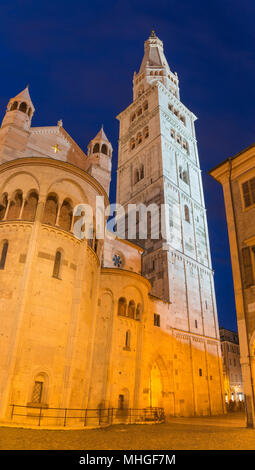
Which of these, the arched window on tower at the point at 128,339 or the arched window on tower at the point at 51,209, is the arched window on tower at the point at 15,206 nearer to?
the arched window on tower at the point at 51,209

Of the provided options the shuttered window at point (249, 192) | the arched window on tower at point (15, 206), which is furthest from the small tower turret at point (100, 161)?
the shuttered window at point (249, 192)

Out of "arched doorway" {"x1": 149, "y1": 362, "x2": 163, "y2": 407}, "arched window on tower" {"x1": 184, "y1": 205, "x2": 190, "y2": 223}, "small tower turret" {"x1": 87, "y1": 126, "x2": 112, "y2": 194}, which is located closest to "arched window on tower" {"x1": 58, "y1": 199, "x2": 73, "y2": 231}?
"small tower turret" {"x1": 87, "y1": 126, "x2": 112, "y2": 194}

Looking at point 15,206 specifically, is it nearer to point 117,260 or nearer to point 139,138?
point 117,260

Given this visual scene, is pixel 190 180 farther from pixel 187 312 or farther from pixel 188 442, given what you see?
pixel 188 442

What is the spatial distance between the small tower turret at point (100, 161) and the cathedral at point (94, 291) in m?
0.11

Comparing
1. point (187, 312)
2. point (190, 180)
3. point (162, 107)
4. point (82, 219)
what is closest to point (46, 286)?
point (82, 219)

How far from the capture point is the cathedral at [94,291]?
15672mm

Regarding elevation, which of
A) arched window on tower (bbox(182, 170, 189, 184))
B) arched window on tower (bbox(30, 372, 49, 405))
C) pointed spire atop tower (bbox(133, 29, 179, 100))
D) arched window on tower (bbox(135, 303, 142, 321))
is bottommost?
arched window on tower (bbox(30, 372, 49, 405))

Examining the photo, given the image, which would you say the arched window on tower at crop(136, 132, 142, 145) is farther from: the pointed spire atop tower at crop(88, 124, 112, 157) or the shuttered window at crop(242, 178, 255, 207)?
the shuttered window at crop(242, 178, 255, 207)

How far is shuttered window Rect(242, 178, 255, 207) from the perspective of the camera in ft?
59.0

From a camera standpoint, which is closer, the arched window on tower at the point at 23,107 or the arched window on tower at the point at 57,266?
the arched window on tower at the point at 57,266

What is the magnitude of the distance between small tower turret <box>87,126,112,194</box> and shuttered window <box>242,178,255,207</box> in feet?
46.6

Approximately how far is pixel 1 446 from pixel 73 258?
1065cm
